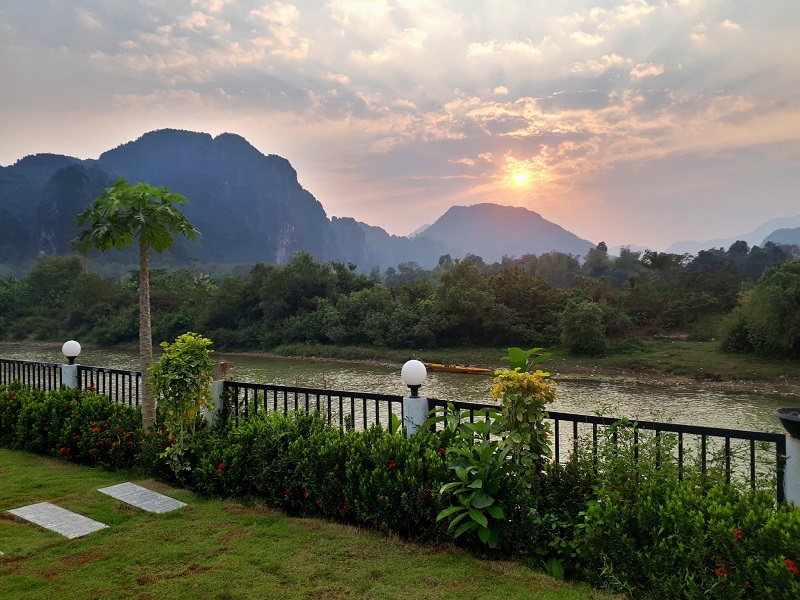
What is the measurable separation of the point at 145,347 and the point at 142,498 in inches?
60.1

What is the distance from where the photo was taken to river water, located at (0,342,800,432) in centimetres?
1557

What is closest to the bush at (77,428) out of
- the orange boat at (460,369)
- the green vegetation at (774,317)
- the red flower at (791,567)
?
the red flower at (791,567)

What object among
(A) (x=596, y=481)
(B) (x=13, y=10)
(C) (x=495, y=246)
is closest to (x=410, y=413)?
(A) (x=596, y=481)

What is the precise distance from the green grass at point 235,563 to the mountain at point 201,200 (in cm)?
9316

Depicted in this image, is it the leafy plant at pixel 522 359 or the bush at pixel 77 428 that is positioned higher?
the leafy plant at pixel 522 359

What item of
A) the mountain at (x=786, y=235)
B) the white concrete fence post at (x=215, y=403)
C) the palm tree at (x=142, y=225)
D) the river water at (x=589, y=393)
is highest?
the mountain at (x=786, y=235)

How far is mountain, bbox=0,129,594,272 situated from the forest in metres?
48.4

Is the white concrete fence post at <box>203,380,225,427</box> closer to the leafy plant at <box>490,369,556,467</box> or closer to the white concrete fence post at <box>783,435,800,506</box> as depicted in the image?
the leafy plant at <box>490,369,556,467</box>

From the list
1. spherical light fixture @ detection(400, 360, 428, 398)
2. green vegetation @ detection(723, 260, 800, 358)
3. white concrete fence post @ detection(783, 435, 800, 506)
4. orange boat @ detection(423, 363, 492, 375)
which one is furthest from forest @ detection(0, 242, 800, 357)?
spherical light fixture @ detection(400, 360, 428, 398)

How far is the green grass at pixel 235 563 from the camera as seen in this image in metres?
2.65

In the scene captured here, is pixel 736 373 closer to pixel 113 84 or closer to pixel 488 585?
pixel 488 585

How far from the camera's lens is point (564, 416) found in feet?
10.6

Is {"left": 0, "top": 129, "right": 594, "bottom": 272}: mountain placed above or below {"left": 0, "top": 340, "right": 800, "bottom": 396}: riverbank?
above

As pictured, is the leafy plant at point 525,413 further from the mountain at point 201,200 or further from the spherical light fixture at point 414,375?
the mountain at point 201,200
